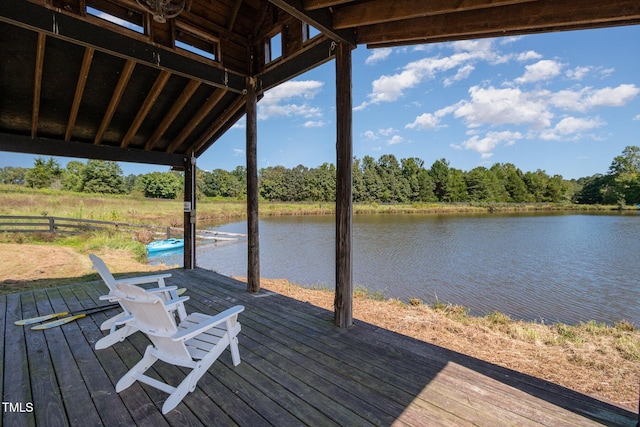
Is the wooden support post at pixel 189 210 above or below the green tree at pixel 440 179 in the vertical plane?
below

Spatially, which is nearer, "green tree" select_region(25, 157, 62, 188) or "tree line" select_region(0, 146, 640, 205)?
"green tree" select_region(25, 157, 62, 188)

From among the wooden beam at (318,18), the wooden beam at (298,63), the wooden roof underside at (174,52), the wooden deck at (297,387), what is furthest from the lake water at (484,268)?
the wooden beam at (318,18)

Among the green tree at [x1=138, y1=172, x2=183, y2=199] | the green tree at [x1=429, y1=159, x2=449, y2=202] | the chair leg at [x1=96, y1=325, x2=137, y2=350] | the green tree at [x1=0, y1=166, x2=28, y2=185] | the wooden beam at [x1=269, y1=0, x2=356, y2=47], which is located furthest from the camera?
the green tree at [x1=429, y1=159, x2=449, y2=202]

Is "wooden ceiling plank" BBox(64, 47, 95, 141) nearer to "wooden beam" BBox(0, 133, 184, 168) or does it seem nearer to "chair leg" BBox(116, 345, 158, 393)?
"wooden beam" BBox(0, 133, 184, 168)

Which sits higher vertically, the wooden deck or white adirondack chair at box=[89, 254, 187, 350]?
white adirondack chair at box=[89, 254, 187, 350]

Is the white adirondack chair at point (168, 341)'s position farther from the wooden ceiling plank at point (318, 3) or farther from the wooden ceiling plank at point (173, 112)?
the wooden ceiling plank at point (173, 112)

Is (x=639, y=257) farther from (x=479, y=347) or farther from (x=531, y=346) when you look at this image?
(x=479, y=347)

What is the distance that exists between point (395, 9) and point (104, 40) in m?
2.77

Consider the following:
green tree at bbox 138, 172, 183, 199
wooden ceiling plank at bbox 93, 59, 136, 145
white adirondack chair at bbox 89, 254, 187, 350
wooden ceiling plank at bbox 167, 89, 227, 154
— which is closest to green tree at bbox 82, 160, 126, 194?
green tree at bbox 138, 172, 183, 199

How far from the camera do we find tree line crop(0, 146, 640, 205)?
31406 mm

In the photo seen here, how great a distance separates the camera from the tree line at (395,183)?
103ft

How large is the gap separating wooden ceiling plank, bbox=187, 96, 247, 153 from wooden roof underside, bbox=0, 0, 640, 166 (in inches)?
0.7

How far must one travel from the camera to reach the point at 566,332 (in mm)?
4164

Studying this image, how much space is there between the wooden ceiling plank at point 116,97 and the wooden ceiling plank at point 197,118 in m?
0.99
